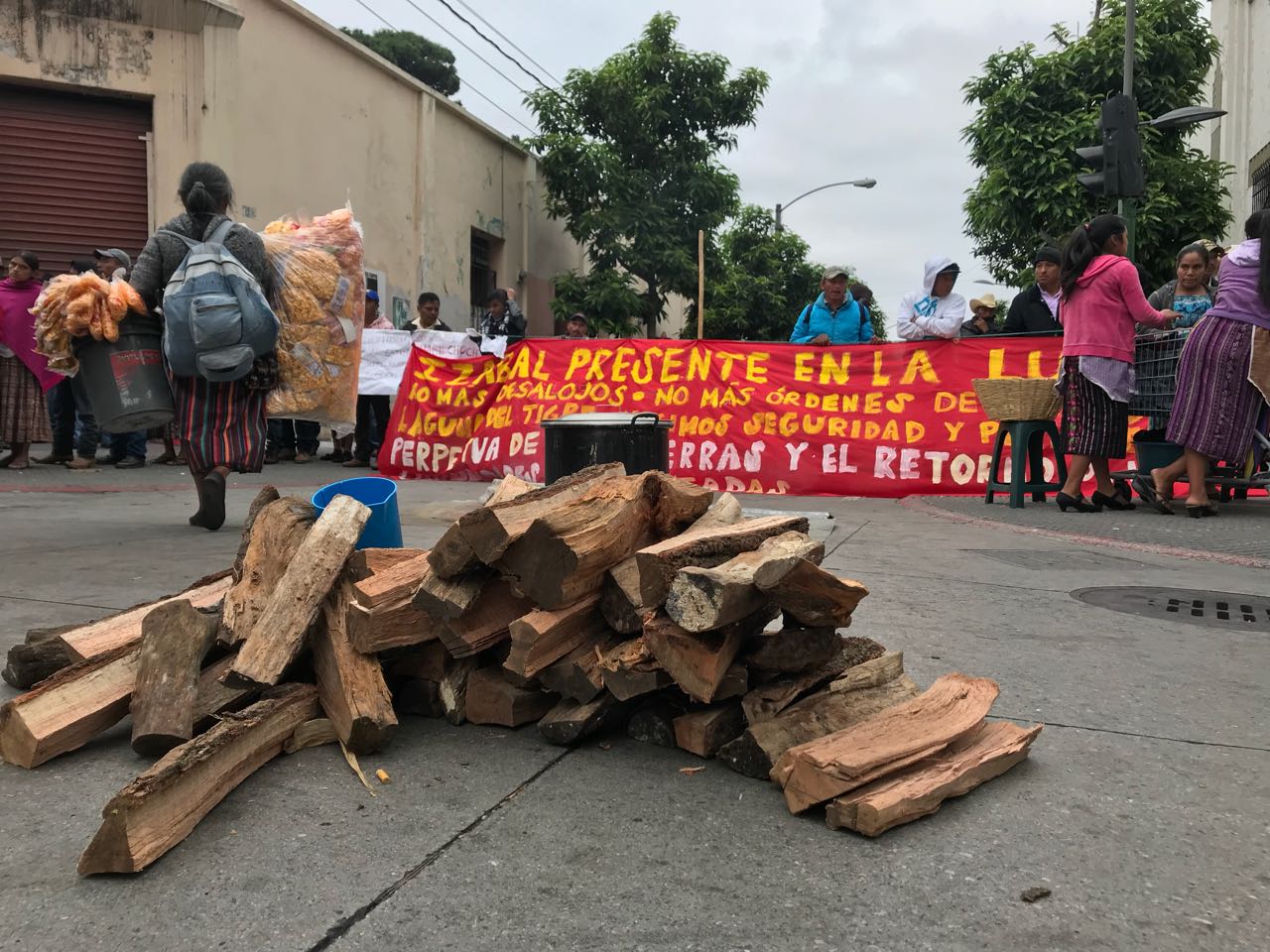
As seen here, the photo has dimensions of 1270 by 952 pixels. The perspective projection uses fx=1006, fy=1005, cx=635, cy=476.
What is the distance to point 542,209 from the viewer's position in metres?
24.6

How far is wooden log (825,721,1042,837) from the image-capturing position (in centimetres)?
202

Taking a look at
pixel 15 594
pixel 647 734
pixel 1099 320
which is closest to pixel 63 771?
pixel 647 734

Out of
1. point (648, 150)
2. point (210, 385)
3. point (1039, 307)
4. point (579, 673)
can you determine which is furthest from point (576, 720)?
point (648, 150)

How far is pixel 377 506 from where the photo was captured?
386cm

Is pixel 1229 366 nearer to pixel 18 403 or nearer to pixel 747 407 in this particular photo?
pixel 747 407

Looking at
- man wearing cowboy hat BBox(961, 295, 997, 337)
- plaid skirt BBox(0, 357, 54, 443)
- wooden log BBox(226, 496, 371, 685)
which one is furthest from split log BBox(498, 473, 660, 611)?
plaid skirt BBox(0, 357, 54, 443)

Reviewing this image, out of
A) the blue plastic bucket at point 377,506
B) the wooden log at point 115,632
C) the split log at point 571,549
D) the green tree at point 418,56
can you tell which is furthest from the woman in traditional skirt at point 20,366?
the green tree at point 418,56

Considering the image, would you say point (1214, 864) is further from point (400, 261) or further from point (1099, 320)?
point (400, 261)

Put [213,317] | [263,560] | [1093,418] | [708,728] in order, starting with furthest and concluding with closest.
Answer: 1. [1093,418]
2. [213,317]
3. [263,560]
4. [708,728]

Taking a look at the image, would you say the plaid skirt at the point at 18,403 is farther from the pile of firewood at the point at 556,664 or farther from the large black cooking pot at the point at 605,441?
the pile of firewood at the point at 556,664

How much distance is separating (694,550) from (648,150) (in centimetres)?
2311

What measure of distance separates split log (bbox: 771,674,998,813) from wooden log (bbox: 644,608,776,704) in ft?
0.77

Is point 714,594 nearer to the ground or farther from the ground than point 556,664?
farther from the ground

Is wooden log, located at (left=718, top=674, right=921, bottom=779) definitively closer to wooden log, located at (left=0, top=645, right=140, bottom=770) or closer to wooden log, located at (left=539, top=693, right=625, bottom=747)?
wooden log, located at (left=539, top=693, right=625, bottom=747)
